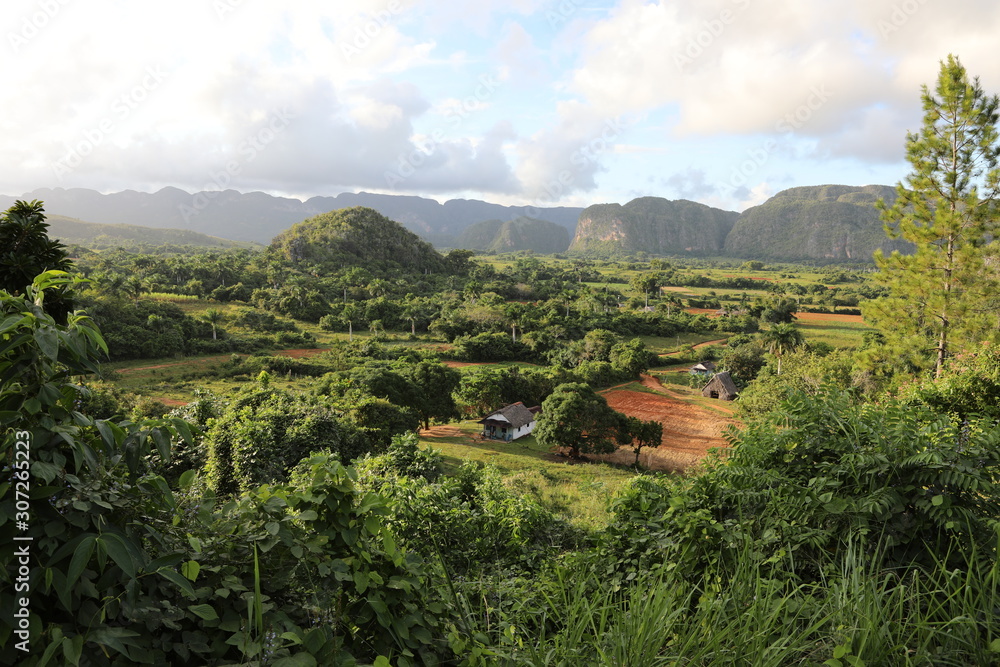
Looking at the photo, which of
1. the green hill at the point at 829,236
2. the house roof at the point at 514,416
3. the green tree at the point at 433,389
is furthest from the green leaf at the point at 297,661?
the green hill at the point at 829,236

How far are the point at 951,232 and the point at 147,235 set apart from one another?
184968 mm

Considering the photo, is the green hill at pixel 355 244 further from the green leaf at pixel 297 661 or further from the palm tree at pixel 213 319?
the green leaf at pixel 297 661

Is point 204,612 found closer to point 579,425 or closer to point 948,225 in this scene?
point 948,225

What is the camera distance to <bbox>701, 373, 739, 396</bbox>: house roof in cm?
3291

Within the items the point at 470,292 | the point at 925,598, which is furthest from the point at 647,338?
the point at 925,598

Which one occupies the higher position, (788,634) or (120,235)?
(120,235)

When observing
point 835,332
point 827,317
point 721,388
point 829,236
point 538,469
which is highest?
point 829,236

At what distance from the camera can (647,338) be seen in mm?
52344

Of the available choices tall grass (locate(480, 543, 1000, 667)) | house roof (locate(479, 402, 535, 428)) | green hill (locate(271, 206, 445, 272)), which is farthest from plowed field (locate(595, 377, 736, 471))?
green hill (locate(271, 206, 445, 272))

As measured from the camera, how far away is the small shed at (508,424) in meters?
25.5

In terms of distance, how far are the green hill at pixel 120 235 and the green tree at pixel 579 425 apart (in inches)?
5476

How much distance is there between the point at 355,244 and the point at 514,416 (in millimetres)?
71802

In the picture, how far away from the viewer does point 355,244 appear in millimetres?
89938

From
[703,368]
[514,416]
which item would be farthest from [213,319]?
[703,368]
